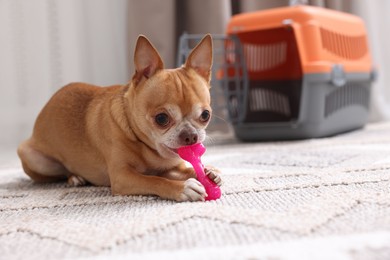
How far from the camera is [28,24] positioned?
2.64m

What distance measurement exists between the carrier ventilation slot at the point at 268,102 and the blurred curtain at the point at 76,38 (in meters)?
0.54

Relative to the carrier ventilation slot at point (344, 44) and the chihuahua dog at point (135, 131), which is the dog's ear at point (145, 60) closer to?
the chihuahua dog at point (135, 131)

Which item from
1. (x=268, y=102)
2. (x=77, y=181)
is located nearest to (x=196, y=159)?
(x=77, y=181)

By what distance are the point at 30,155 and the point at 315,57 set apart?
128cm

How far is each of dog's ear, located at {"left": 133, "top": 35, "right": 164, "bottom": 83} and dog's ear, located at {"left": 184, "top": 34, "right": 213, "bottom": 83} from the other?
0.09 meters

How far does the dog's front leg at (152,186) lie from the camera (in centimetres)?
111

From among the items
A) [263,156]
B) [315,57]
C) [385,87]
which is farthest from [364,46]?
[263,156]

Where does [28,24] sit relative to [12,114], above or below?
above

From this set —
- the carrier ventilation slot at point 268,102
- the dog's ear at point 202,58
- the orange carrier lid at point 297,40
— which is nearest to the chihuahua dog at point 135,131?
the dog's ear at point 202,58

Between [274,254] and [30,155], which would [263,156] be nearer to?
[30,155]

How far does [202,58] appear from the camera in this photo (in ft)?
4.31

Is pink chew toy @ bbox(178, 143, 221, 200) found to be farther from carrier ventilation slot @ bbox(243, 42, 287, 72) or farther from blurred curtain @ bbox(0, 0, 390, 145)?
blurred curtain @ bbox(0, 0, 390, 145)

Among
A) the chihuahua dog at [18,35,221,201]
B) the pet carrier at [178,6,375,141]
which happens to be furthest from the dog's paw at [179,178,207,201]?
the pet carrier at [178,6,375,141]

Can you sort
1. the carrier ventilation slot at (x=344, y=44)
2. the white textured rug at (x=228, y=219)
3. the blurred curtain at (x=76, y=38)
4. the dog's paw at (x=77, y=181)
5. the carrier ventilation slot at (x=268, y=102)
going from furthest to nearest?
the blurred curtain at (x=76, y=38) < the carrier ventilation slot at (x=268, y=102) < the carrier ventilation slot at (x=344, y=44) < the dog's paw at (x=77, y=181) < the white textured rug at (x=228, y=219)
